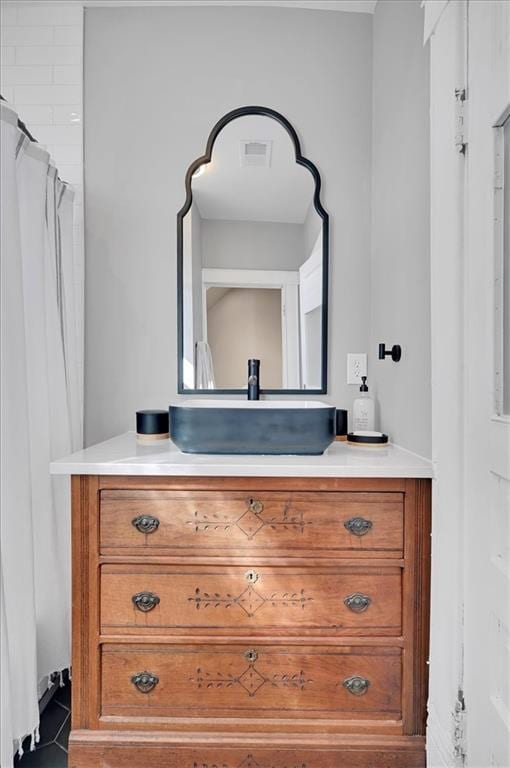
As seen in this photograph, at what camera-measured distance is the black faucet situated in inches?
71.7

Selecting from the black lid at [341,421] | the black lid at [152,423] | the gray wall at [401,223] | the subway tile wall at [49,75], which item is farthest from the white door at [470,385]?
the subway tile wall at [49,75]

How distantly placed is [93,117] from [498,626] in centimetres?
220

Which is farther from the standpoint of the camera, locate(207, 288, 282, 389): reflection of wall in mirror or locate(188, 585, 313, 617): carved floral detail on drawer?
locate(207, 288, 282, 389): reflection of wall in mirror

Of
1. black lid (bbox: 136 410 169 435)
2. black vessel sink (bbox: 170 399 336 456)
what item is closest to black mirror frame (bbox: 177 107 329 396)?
black lid (bbox: 136 410 169 435)

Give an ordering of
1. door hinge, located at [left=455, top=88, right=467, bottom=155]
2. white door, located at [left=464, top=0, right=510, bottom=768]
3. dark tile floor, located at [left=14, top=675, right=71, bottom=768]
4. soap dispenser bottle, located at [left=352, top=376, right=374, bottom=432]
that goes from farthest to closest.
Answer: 1. soap dispenser bottle, located at [left=352, top=376, right=374, bottom=432]
2. dark tile floor, located at [left=14, top=675, right=71, bottom=768]
3. door hinge, located at [left=455, top=88, right=467, bottom=155]
4. white door, located at [left=464, top=0, right=510, bottom=768]

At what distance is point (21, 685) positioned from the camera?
1.30 meters

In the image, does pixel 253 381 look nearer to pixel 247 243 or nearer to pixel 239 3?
pixel 247 243

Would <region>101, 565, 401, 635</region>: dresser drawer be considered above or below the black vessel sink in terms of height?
below

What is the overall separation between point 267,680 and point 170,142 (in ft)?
6.41

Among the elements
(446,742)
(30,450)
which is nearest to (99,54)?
(30,450)

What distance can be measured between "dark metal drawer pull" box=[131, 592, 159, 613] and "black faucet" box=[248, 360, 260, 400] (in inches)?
32.0

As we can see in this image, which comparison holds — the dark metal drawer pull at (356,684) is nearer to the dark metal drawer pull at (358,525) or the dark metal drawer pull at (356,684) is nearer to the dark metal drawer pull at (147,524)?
the dark metal drawer pull at (358,525)

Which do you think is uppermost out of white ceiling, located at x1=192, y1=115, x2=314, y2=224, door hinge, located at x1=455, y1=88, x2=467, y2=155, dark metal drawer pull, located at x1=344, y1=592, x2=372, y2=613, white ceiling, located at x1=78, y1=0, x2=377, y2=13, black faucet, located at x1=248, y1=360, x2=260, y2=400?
white ceiling, located at x1=78, y1=0, x2=377, y2=13

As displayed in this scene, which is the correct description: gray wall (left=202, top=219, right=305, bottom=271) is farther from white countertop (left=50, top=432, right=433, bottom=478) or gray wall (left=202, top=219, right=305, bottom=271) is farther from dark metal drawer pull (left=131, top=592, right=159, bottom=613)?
dark metal drawer pull (left=131, top=592, right=159, bottom=613)
